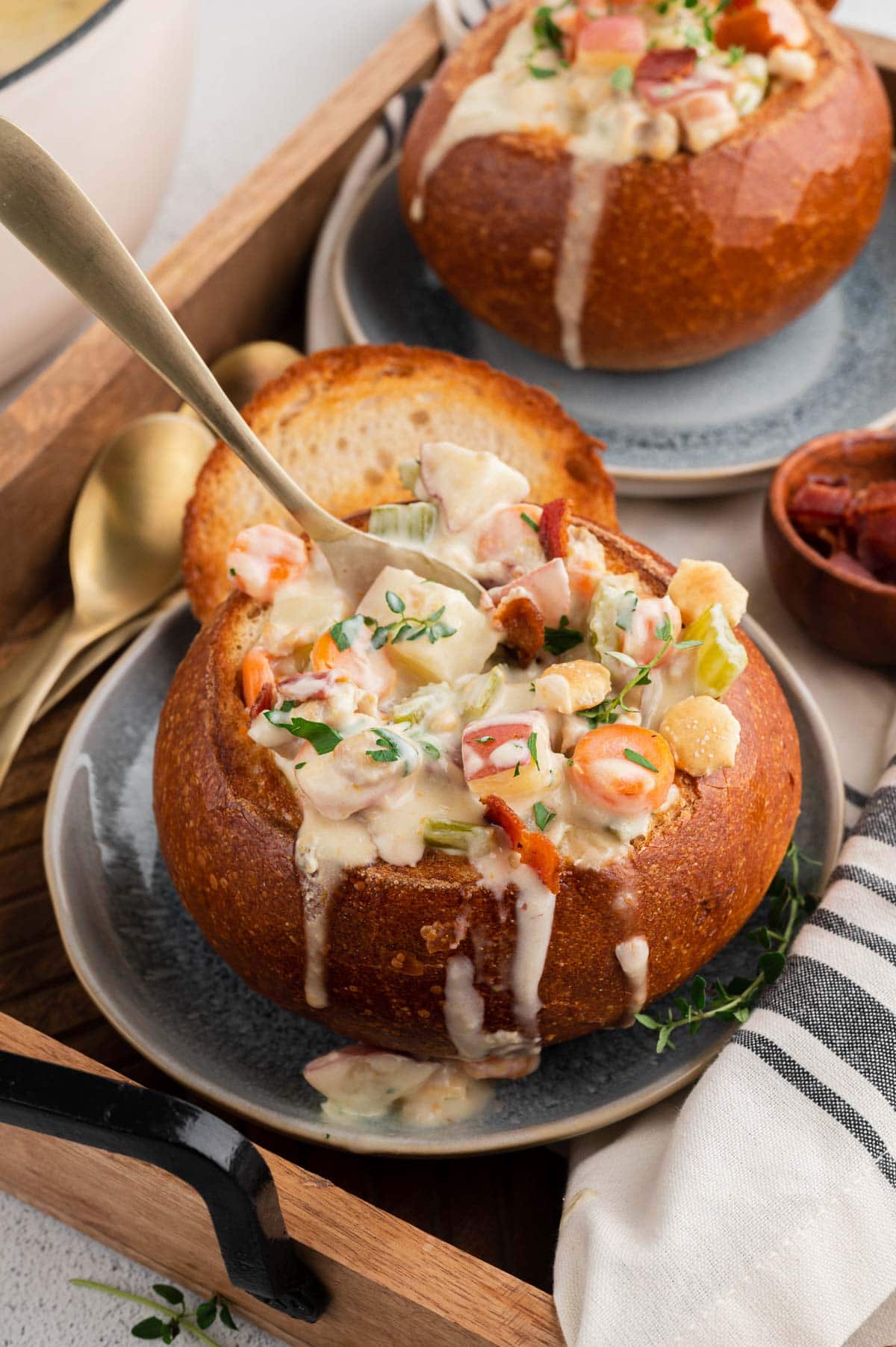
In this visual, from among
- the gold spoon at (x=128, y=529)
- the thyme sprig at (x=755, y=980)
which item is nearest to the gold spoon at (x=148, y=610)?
the gold spoon at (x=128, y=529)

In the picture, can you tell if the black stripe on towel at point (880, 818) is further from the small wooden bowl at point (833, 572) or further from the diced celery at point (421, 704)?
the diced celery at point (421, 704)

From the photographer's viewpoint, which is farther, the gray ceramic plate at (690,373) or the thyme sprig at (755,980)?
the gray ceramic plate at (690,373)

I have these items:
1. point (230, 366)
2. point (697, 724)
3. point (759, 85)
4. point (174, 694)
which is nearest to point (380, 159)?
point (230, 366)

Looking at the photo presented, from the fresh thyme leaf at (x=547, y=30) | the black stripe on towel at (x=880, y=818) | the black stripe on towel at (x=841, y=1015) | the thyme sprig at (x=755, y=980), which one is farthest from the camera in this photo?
the fresh thyme leaf at (x=547, y=30)

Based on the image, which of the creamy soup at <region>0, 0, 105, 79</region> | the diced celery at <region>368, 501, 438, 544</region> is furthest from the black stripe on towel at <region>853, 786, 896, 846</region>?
the creamy soup at <region>0, 0, 105, 79</region>

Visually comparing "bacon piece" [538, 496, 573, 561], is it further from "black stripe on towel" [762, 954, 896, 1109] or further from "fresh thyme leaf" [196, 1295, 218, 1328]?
"fresh thyme leaf" [196, 1295, 218, 1328]

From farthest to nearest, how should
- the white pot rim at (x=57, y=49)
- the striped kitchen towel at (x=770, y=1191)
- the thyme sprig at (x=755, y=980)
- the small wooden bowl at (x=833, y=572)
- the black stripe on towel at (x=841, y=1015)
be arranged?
the small wooden bowl at (x=833, y=572) < the white pot rim at (x=57, y=49) < the thyme sprig at (x=755, y=980) < the black stripe on towel at (x=841, y=1015) < the striped kitchen towel at (x=770, y=1191)

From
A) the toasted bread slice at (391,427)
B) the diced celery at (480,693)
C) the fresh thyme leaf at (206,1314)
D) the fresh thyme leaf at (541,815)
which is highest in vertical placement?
the diced celery at (480,693)
